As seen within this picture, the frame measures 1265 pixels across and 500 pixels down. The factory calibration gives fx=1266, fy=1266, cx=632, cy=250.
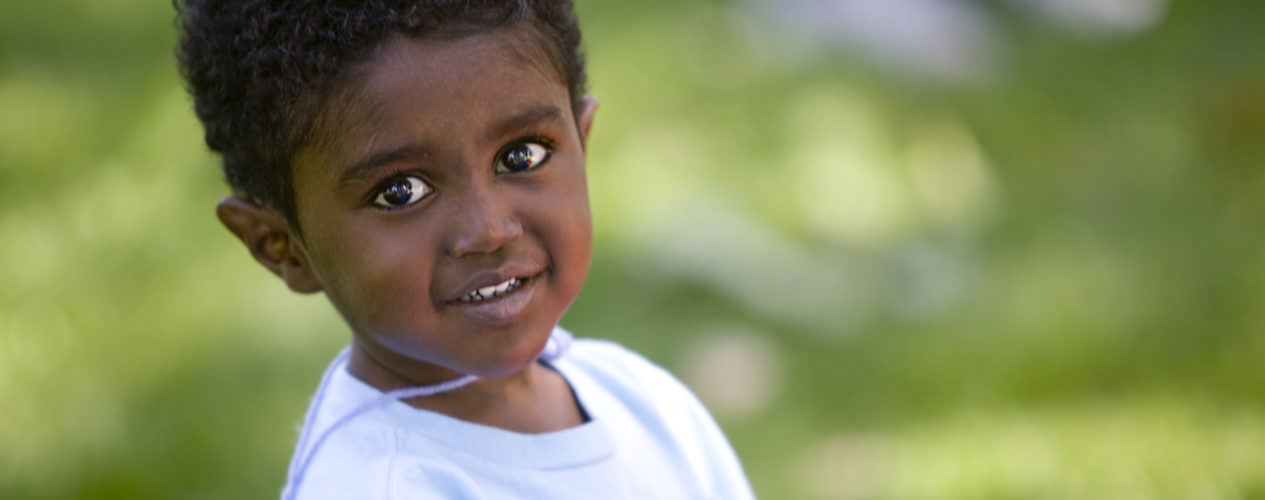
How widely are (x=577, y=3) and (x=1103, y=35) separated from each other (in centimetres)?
139

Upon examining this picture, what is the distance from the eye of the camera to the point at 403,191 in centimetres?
116

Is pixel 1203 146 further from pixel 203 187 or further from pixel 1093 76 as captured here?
pixel 203 187

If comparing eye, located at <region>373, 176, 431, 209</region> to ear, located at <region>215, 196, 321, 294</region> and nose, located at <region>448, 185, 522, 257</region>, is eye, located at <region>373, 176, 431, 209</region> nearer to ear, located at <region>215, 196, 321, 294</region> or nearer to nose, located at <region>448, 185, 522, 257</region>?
nose, located at <region>448, 185, 522, 257</region>

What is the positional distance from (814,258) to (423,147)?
193cm

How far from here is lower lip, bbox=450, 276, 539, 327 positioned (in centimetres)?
120

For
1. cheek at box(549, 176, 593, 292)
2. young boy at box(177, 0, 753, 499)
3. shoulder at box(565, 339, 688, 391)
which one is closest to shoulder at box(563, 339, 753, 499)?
shoulder at box(565, 339, 688, 391)

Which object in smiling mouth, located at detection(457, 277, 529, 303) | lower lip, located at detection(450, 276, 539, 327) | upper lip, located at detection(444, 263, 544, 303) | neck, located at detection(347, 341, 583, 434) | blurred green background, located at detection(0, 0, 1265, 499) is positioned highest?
upper lip, located at detection(444, 263, 544, 303)

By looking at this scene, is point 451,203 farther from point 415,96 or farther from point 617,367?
point 617,367

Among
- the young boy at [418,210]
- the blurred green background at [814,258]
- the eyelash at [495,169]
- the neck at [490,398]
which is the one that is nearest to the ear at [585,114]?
the young boy at [418,210]

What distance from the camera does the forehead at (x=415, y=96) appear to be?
112 cm

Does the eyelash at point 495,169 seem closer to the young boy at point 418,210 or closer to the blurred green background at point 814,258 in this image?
the young boy at point 418,210

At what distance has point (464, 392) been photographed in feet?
4.37

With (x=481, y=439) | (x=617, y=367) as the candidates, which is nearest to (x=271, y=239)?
(x=481, y=439)

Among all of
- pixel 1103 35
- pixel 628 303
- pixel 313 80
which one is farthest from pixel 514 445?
pixel 1103 35
